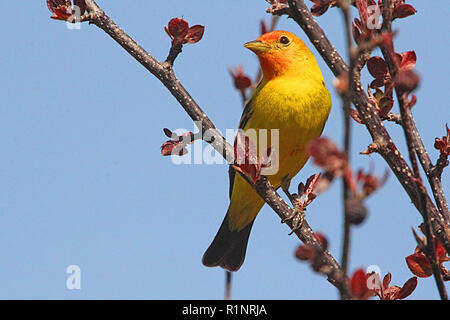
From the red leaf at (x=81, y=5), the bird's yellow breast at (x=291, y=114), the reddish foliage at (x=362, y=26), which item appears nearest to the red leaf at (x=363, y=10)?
the reddish foliage at (x=362, y=26)

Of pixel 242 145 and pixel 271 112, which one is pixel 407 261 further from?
pixel 271 112

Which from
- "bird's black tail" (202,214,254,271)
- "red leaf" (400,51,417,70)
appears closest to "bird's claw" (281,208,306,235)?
"red leaf" (400,51,417,70)

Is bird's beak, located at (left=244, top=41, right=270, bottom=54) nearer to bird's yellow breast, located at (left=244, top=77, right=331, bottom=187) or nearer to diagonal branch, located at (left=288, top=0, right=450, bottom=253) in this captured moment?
bird's yellow breast, located at (left=244, top=77, right=331, bottom=187)

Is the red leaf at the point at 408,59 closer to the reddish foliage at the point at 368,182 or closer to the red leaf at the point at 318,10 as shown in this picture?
the red leaf at the point at 318,10

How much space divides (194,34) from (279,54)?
9.04ft

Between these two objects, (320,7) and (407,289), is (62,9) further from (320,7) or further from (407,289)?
(407,289)

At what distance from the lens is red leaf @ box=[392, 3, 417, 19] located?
9.77 ft

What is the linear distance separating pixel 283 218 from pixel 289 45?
9.37 feet

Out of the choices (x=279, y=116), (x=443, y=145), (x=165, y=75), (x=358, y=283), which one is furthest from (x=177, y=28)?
(x=279, y=116)

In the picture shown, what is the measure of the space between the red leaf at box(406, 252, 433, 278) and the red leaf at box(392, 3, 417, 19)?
1.22 m

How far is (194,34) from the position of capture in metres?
3.18

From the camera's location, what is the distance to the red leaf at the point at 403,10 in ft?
9.77
